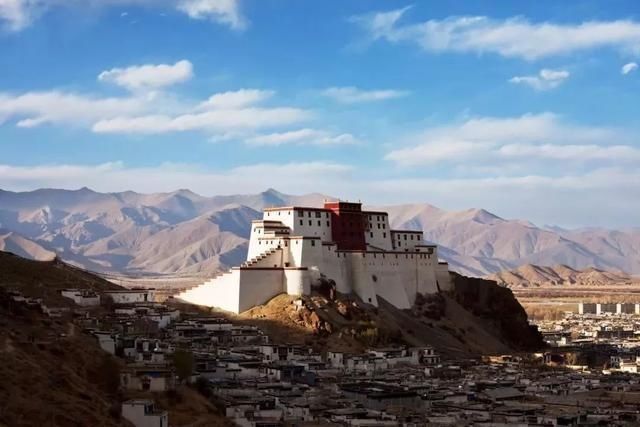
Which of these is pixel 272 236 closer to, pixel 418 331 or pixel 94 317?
pixel 418 331

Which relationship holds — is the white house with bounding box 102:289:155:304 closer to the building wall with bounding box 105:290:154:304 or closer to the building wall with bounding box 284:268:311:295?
the building wall with bounding box 105:290:154:304

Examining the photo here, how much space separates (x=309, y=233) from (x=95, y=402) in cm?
4681

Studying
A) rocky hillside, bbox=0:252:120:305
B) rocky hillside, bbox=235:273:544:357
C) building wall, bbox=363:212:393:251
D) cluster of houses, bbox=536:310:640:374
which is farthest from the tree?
building wall, bbox=363:212:393:251

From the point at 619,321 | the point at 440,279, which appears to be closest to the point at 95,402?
the point at 440,279

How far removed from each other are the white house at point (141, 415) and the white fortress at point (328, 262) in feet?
124

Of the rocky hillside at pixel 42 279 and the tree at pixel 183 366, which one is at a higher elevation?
the rocky hillside at pixel 42 279

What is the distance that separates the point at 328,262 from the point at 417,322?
29.2 ft

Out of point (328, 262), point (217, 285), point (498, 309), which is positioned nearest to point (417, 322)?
point (328, 262)

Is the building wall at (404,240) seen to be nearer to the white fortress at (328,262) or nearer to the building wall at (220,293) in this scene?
the white fortress at (328,262)

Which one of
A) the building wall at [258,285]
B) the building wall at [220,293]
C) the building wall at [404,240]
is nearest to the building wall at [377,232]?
the building wall at [404,240]

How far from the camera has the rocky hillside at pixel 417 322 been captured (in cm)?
7194

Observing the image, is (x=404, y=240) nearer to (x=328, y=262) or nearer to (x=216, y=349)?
(x=328, y=262)

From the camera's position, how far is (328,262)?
8000 cm

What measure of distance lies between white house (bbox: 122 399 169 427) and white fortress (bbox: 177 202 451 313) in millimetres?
37919
